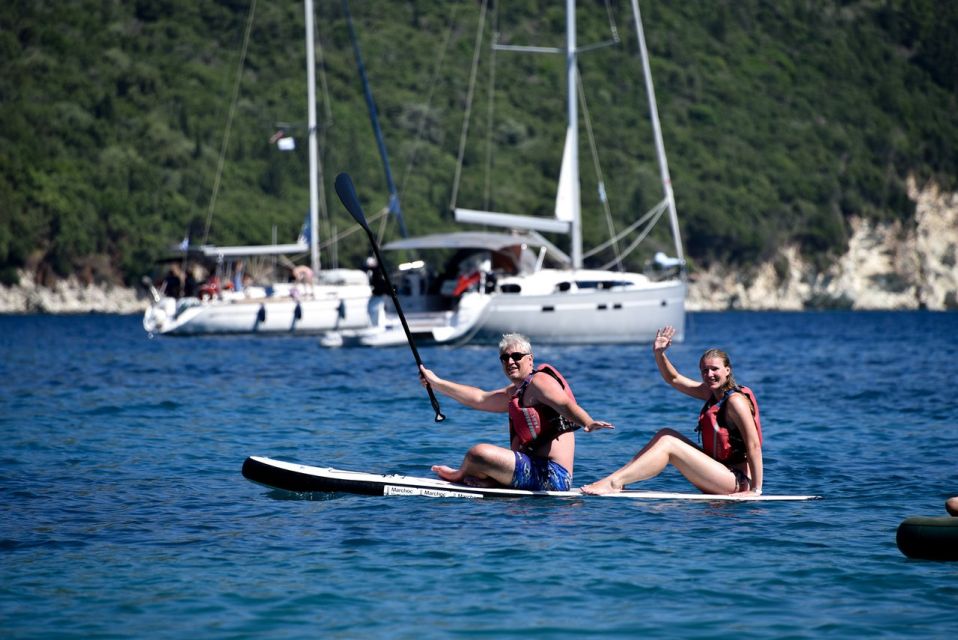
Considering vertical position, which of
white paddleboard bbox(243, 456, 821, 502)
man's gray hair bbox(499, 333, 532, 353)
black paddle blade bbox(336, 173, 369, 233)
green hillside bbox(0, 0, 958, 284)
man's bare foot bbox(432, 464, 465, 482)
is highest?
green hillside bbox(0, 0, 958, 284)

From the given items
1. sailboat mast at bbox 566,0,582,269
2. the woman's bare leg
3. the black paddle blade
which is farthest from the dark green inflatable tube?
sailboat mast at bbox 566,0,582,269

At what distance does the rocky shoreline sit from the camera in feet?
336

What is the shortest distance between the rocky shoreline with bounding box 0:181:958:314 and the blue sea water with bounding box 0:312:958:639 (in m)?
83.2

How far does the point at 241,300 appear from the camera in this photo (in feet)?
148

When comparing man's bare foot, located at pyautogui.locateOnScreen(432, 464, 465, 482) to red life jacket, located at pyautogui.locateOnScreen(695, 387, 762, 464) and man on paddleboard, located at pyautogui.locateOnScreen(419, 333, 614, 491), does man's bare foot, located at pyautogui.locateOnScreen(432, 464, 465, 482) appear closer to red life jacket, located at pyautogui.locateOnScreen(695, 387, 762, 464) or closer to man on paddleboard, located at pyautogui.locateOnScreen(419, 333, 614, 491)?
man on paddleboard, located at pyautogui.locateOnScreen(419, 333, 614, 491)

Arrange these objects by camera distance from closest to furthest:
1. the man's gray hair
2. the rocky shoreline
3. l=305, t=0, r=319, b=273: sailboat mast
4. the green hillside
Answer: the man's gray hair, l=305, t=0, r=319, b=273: sailboat mast, the green hillside, the rocky shoreline

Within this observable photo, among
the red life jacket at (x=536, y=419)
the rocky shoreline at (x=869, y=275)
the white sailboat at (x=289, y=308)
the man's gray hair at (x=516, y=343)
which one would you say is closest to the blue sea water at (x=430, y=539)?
the red life jacket at (x=536, y=419)

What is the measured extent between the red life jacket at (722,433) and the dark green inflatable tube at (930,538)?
1.64 metres

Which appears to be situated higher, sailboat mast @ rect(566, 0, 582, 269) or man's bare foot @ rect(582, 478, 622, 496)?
sailboat mast @ rect(566, 0, 582, 269)

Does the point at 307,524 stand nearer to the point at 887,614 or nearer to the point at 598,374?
the point at 887,614

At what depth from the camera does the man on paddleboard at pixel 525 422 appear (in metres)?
9.95

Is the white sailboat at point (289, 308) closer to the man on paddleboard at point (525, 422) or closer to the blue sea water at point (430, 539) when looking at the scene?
the blue sea water at point (430, 539)

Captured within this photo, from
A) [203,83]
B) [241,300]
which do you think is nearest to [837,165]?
[203,83]

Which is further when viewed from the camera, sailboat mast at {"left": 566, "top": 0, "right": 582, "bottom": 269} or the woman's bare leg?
sailboat mast at {"left": 566, "top": 0, "right": 582, "bottom": 269}
